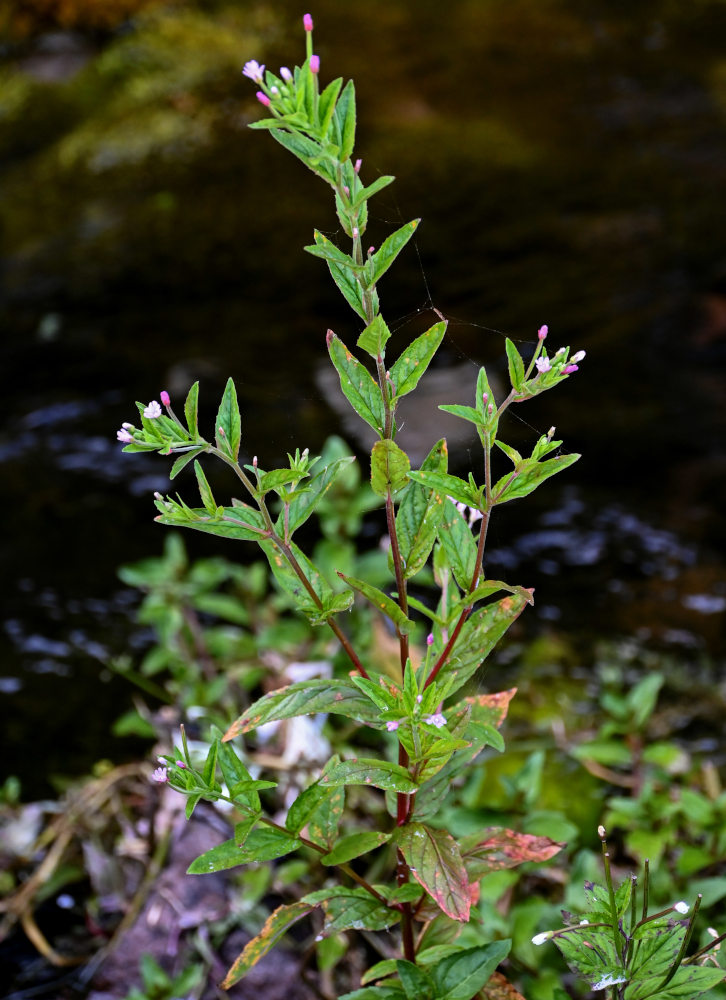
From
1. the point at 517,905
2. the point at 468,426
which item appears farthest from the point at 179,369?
the point at 517,905

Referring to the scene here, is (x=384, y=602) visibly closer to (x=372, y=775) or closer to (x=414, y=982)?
(x=372, y=775)

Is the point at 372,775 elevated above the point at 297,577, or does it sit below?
below

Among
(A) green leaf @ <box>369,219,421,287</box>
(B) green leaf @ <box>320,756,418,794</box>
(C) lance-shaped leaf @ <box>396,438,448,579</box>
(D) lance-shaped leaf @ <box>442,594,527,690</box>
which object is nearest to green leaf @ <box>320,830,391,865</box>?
(B) green leaf @ <box>320,756,418,794</box>

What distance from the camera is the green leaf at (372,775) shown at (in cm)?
102

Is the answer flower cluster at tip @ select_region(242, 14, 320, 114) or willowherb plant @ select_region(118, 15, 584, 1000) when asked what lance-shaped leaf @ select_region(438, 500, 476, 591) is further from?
flower cluster at tip @ select_region(242, 14, 320, 114)

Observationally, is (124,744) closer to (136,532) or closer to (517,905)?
(136,532)

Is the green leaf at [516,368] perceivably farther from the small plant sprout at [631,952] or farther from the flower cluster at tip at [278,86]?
→ the small plant sprout at [631,952]

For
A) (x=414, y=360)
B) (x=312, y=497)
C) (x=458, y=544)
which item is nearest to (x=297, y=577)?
(x=312, y=497)

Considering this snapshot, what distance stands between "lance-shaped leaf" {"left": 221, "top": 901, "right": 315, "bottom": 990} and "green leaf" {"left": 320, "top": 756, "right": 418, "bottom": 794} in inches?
7.3

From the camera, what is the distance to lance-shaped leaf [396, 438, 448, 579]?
1.11 meters

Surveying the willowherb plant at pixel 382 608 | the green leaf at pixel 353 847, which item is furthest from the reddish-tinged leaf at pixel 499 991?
the green leaf at pixel 353 847

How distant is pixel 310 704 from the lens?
1090 mm

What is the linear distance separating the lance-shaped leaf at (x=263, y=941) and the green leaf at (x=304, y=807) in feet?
0.35

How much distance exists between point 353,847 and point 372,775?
0.15 metres
